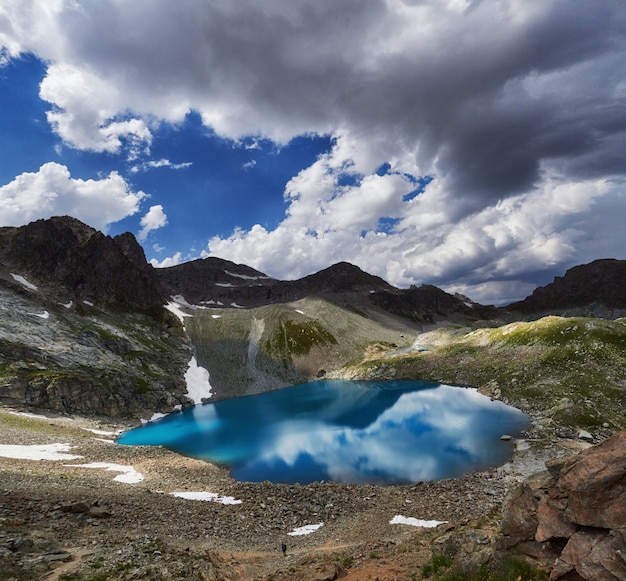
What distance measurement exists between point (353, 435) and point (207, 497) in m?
35.2

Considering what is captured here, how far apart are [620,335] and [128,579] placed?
105502 mm

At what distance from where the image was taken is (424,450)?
52469 mm

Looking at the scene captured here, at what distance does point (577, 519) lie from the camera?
433 inches

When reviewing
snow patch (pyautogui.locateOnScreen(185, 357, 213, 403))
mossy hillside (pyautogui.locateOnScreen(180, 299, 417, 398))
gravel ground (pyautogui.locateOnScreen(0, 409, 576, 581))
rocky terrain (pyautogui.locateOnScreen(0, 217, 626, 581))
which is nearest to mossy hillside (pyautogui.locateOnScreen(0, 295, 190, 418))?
rocky terrain (pyautogui.locateOnScreen(0, 217, 626, 581))

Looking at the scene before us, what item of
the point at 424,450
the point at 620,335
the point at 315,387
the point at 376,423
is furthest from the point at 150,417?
the point at 620,335

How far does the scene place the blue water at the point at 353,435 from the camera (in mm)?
46812

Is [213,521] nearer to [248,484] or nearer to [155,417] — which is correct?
[248,484]

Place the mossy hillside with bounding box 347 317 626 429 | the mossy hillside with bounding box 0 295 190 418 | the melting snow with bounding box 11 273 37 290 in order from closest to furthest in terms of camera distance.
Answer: the mossy hillside with bounding box 347 317 626 429 → the mossy hillside with bounding box 0 295 190 418 → the melting snow with bounding box 11 273 37 290

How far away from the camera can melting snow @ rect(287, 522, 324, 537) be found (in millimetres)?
28031

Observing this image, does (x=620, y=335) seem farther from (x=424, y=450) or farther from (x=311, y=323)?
(x=311, y=323)

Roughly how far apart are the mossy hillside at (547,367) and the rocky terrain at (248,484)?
0.49m

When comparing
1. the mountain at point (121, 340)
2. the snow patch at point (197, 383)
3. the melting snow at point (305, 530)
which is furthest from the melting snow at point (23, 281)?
the melting snow at point (305, 530)

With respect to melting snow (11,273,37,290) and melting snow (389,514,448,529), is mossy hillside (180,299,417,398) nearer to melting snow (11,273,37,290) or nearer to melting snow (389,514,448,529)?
melting snow (11,273,37,290)

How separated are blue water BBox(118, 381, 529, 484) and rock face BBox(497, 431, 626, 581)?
32165 mm
